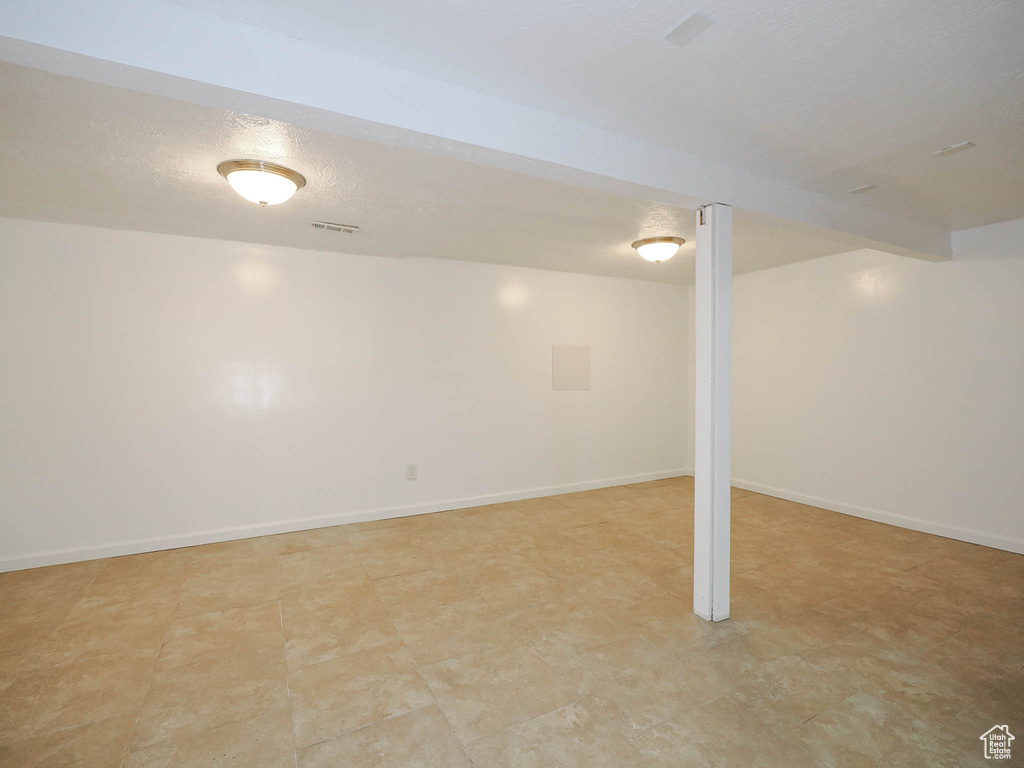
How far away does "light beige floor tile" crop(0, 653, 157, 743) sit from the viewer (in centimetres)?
212

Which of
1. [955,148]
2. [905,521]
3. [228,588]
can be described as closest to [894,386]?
[905,521]

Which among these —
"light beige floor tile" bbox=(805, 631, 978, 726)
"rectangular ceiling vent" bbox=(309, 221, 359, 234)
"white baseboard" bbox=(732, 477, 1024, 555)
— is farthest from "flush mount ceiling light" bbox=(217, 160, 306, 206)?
"white baseboard" bbox=(732, 477, 1024, 555)

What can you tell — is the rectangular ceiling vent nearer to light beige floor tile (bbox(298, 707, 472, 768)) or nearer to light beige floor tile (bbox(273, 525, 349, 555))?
light beige floor tile (bbox(273, 525, 349, 555))

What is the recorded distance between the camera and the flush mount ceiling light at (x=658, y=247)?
4461 mm

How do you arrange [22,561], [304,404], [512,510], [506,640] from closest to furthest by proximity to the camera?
[506,640] < [22,561] < [304,404] < [512,510]

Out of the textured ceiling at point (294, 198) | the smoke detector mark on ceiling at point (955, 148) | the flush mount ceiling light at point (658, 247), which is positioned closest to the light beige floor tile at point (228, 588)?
the textured ceiling at point (294, 198)

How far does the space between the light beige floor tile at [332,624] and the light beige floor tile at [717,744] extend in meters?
1.55

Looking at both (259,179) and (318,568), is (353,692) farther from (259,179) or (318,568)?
(259,179)

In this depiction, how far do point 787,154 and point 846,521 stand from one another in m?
3.95

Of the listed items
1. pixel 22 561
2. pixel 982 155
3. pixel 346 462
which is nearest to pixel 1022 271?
pixel 982 155

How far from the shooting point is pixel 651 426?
267 inches

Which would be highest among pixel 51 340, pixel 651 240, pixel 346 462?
pixel 651 240

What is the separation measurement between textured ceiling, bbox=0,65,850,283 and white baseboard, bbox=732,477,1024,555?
9.14 feet

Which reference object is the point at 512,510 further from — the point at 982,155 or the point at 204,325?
the point at 982,155
